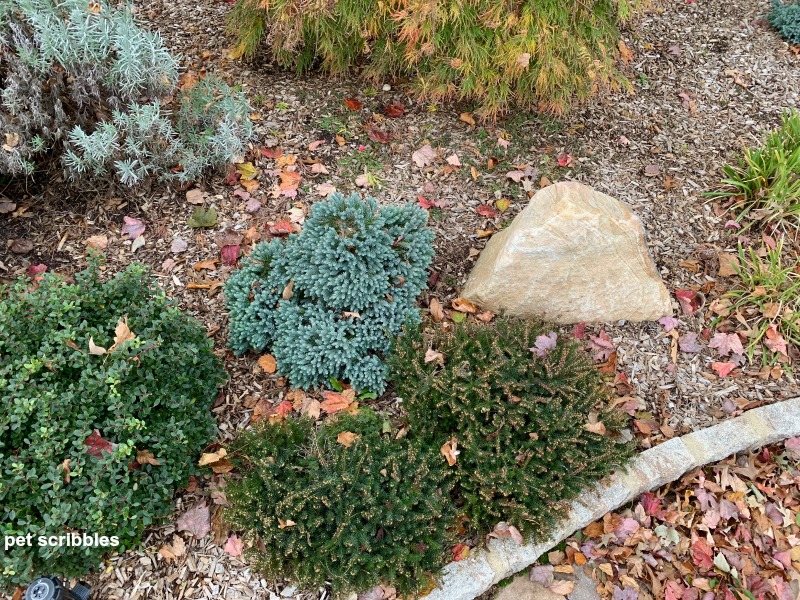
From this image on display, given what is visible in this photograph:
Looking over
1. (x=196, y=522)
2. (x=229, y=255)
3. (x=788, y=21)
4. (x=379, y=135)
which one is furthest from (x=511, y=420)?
(x=788, y=21)

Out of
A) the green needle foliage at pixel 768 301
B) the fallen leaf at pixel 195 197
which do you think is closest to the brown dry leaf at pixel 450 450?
the green needle foliage at pixel 768 301

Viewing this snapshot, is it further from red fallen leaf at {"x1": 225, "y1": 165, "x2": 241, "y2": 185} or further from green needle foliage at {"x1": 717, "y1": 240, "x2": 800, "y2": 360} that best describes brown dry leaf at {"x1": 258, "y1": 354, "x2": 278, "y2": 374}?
green needle foliage at {"x1": 717, "y1": 240, "x2": 800, "y2": 360}

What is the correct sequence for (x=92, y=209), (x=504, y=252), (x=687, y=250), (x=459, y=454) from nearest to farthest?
(x=459, y=454), (x=504, y=252), (x=92, y=209), (x=687, y=250)

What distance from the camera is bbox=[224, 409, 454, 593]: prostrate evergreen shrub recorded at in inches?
95.6

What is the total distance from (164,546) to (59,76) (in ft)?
8.27

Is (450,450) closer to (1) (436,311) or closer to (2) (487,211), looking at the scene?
(1) (436,311)

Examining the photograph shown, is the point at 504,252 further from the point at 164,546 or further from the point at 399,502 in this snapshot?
the point at 164,546

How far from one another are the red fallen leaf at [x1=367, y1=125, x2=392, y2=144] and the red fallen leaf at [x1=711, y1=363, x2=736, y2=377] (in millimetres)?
2508

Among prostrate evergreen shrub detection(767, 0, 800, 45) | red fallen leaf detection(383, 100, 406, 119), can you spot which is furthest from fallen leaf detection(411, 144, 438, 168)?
prostrate evergreen shrub detection(767, 0, 800, 45)

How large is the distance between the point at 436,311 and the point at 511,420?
0.87 meters

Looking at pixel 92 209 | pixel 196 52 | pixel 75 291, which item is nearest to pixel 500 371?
pixel 75 291

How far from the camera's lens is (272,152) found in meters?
3.96

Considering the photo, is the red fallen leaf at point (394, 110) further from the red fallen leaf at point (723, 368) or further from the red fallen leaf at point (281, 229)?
the red fallen leaf at point (723, 368)

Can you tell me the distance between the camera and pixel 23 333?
2.50 m
